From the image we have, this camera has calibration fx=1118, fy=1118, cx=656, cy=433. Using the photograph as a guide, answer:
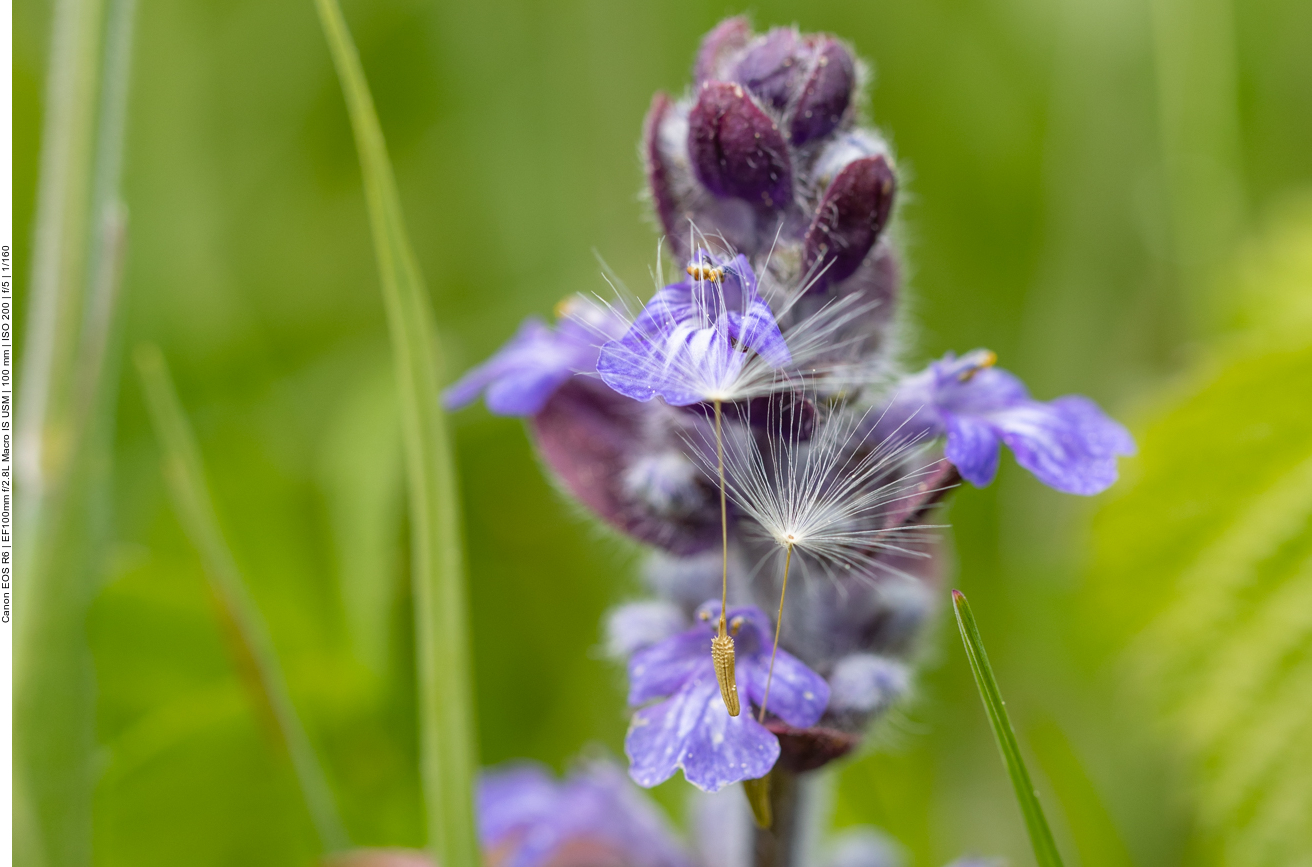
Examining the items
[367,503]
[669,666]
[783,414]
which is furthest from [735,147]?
[367,503]

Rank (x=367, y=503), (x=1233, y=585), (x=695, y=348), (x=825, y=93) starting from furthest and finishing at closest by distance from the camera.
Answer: (x=367, y=503), (x=1233, y=585), (x=825, y=93), (x=695, y=348)

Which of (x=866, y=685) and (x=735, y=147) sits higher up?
(x=735, y=147)

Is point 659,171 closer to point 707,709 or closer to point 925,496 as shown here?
point 925,496

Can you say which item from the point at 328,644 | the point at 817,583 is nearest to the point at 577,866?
the point at 817,583

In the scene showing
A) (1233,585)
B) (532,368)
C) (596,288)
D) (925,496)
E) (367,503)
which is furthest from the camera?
(596,288)

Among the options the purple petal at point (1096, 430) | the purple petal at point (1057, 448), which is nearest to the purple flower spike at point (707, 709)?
the purple petal at point (1057, 448)

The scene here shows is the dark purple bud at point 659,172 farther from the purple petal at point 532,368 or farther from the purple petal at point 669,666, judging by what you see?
the purple petal at point 669,666

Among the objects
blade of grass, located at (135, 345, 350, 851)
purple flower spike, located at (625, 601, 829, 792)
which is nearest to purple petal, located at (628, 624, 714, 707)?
purple flower spike, located at (625, 601, 829, 792)
